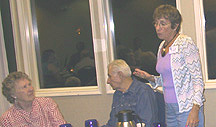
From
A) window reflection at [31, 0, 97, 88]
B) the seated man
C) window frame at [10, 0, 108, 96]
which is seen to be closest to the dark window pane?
the seated man

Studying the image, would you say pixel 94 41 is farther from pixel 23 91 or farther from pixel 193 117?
pixel 193 117

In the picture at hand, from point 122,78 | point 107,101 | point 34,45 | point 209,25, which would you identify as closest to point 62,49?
point 34,45

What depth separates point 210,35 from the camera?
2930 mm

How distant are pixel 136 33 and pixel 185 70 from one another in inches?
56.8

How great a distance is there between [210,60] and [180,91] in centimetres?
123

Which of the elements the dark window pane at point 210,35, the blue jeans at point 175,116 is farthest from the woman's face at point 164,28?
the dark window pane at point 210,35

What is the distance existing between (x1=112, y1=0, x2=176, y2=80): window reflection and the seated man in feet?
2.95

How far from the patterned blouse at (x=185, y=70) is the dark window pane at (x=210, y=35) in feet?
3.77

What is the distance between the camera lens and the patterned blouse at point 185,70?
1.85 metres

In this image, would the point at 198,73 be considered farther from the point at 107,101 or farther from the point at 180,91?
the point at 107,101

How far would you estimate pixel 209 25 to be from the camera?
2924mm

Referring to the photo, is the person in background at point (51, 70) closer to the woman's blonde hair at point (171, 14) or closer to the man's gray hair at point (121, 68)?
the man's gray hair at point (121, 68)

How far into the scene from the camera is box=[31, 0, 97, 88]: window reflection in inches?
136

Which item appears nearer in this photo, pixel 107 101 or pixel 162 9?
pixel 162 9
